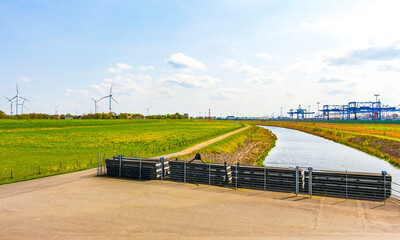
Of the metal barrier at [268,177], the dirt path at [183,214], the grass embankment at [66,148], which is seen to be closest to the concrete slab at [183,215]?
the dirt path at [183,214]

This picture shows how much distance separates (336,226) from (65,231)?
39.4 feet

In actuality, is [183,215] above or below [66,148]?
below

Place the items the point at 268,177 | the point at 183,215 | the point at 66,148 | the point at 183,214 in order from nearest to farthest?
the point at 183,215, the point at 183,214, the point at 268,177, the point at 66,148

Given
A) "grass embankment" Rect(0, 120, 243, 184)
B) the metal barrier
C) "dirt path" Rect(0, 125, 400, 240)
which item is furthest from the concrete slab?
"grass embankment" Rect(0, 120, 243, 184)

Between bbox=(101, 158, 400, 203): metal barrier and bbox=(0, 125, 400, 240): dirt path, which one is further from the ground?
bbox=(101, 158, 400, 203): metal barrier

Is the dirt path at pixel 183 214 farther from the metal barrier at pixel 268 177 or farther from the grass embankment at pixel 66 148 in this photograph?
the grass embankment at pixel 66 148

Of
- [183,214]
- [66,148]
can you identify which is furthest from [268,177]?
[66,148]

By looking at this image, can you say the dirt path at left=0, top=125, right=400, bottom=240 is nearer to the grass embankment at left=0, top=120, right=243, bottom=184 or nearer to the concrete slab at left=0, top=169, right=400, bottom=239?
the concrete slab at left=0, top=169, right=400, bottom=239

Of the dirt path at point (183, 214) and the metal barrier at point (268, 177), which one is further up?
the metal barrier at point (268, 177)

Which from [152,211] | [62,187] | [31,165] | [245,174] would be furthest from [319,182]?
→ [31,165]

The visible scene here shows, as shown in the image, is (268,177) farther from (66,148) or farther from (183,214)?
(66,148)

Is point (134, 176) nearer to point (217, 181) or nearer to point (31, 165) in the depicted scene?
point (217, 181)

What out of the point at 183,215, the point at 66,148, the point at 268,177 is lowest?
the point at 183,215

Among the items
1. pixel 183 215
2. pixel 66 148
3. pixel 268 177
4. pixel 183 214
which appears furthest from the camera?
pixel 66 148
